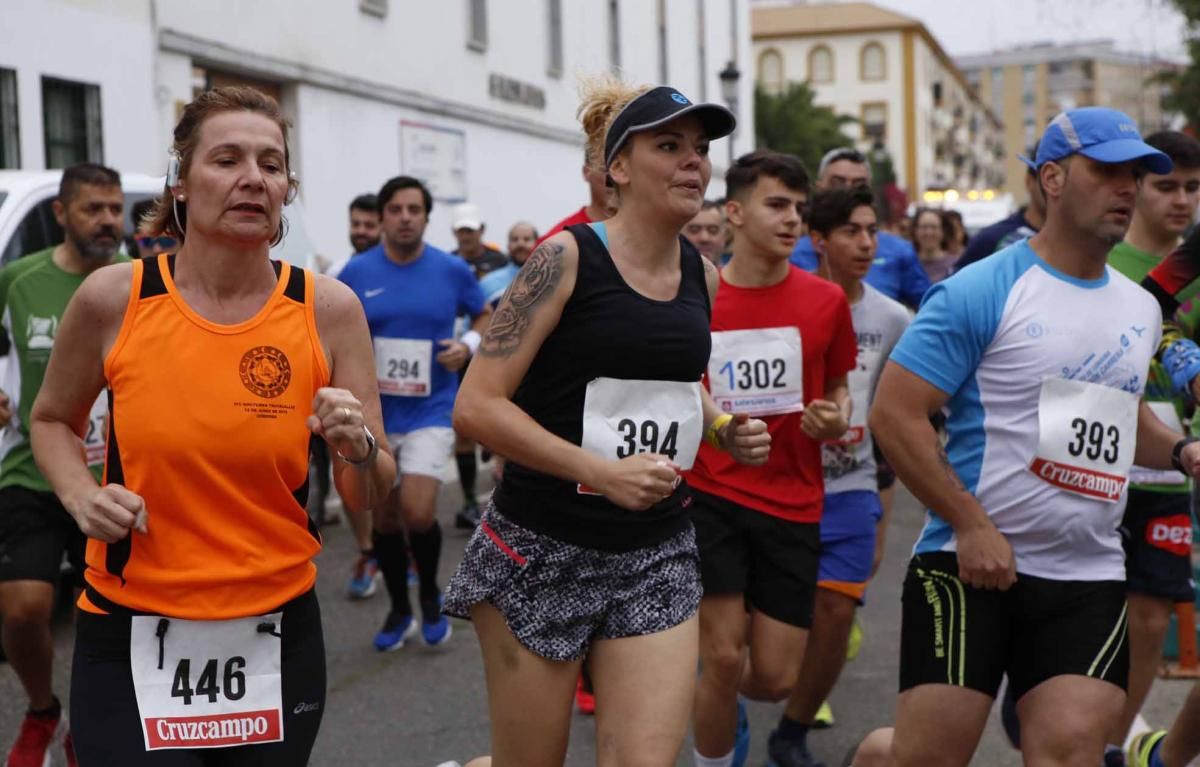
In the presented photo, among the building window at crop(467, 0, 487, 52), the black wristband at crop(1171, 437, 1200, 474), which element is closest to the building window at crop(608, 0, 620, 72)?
the building window at crop(467, 0, 487, 52)

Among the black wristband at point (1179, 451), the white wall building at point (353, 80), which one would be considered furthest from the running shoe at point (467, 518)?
the black wristband at point (1179, 451)

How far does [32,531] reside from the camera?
5668mm

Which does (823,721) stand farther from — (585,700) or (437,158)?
(437,158)

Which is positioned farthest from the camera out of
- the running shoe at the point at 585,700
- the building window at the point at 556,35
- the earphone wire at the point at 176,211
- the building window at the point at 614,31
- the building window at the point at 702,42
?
the building window at the point at 702,42

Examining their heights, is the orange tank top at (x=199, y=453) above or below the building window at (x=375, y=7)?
below

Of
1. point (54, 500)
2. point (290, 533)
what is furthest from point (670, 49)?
point (290, 533)

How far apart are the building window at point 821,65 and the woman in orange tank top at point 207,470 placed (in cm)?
8837

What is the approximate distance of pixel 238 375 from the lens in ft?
10.6

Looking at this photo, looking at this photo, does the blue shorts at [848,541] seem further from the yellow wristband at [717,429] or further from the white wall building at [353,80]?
the white wall building at [353,80]

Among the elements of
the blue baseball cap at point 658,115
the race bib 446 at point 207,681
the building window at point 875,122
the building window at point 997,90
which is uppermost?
the building window at point 997,90

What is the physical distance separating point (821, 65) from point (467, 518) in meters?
81.5

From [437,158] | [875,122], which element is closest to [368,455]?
[437,158]

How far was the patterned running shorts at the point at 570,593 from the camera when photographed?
3.78 meters

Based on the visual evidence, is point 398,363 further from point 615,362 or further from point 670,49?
point 670,49
